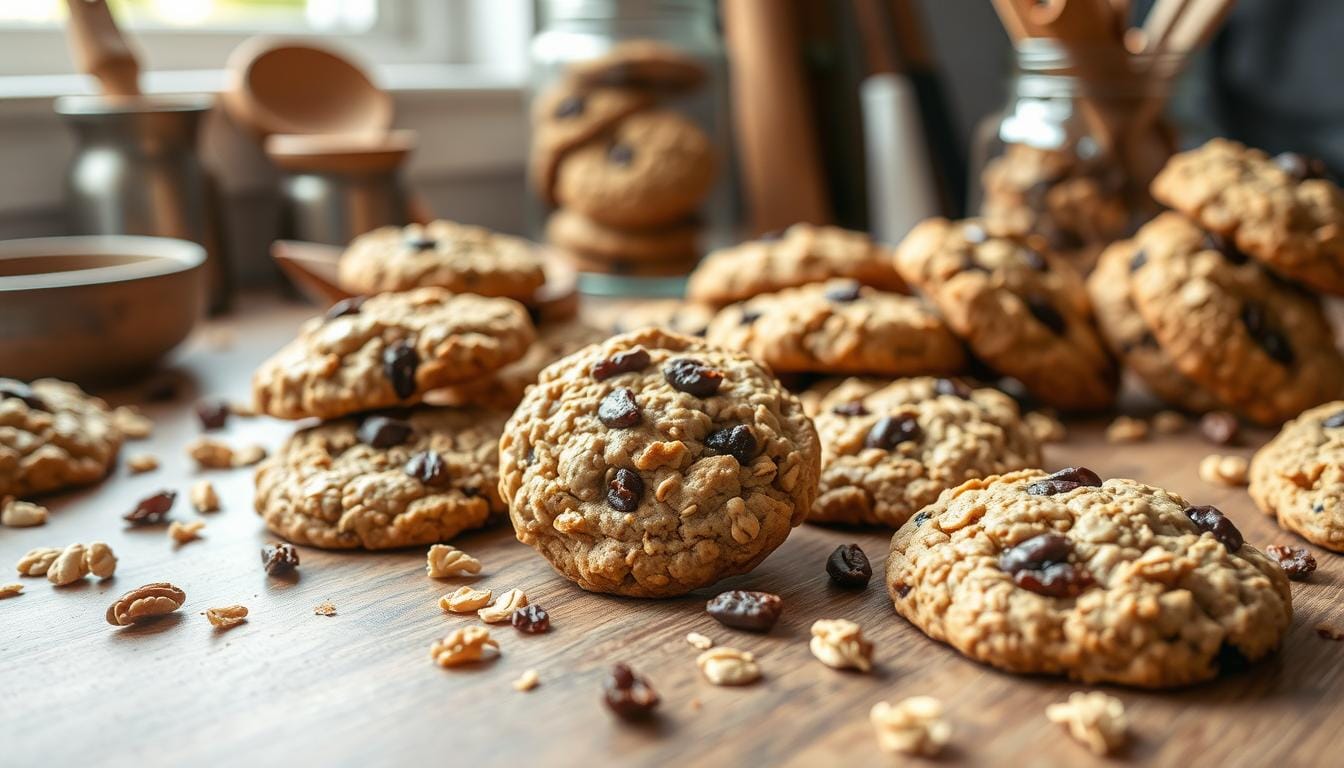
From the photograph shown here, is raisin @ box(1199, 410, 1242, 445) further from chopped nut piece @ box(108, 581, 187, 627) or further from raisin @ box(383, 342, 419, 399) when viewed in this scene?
chopped nut piece @ box(108, 581, 187, 627)

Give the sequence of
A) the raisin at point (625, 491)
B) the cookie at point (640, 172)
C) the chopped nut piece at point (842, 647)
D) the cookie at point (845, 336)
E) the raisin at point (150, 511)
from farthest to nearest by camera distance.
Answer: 1. the cookie at point (640, 172)
2. the cookie at point (845, 336)
3. the raisin at point (150, 511)
4. the raisin at point (625, 491)
5. the chopped nut piece at point (842, 647)

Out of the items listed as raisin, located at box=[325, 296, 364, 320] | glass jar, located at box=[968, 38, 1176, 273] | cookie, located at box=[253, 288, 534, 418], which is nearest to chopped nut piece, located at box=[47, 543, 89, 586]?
cookie, located at box=[253, 288, 534, 418]

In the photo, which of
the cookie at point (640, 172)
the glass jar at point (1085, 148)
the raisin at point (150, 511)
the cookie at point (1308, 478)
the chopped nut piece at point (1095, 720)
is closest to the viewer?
the chopped nut piece at point (1095, 720)

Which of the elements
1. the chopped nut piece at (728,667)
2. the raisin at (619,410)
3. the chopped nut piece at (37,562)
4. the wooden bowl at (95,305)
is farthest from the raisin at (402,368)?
the wooden bowl at (95,305)

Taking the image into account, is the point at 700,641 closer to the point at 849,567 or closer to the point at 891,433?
the point at 849,567

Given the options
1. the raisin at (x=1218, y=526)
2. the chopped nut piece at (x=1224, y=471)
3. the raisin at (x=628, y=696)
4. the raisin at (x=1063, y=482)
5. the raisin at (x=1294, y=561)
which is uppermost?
the raisin at (x=1063, y=482)

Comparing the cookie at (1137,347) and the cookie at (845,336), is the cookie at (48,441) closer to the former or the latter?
the cookie at (845,336)

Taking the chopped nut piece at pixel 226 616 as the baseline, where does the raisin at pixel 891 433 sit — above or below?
above
